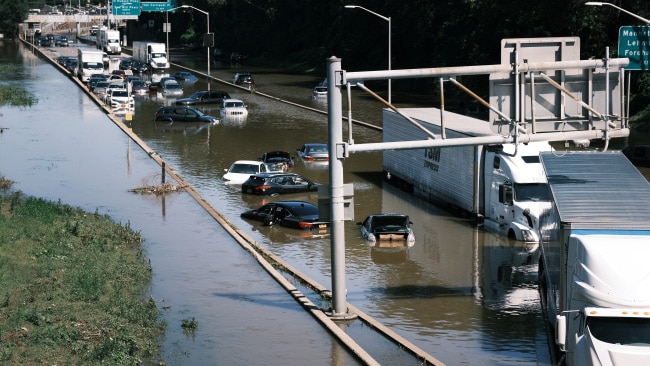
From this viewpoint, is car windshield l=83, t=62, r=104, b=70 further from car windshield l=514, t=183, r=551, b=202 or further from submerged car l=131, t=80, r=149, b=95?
car windshield l=514, t=183, r=551, b=202

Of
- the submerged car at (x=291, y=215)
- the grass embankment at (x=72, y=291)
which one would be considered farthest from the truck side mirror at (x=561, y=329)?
the submerged car at (x=291, y=215)

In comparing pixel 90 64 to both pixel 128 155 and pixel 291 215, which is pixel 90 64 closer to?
pixel 128 155

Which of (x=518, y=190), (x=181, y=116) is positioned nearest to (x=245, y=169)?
(x=518, y=190)

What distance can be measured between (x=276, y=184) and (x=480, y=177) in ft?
36.5

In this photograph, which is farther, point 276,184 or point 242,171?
point 242,171

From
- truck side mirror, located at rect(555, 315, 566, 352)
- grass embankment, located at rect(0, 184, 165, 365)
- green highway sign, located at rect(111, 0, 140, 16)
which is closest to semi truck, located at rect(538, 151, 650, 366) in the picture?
truck side mirror, located at rect(555, 315, 566, 352)

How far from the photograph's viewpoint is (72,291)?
30219 millimetres

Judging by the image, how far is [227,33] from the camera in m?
167

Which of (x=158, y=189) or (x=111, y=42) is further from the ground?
(x=111, y=42)

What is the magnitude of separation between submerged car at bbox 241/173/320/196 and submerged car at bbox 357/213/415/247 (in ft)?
30.9

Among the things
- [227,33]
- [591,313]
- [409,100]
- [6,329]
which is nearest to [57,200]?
[6,329]

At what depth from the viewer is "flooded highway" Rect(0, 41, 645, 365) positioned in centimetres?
2683

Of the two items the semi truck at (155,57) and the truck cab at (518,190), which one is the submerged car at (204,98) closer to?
the semi truck at (155,57)

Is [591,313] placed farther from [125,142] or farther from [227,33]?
[227,33]
